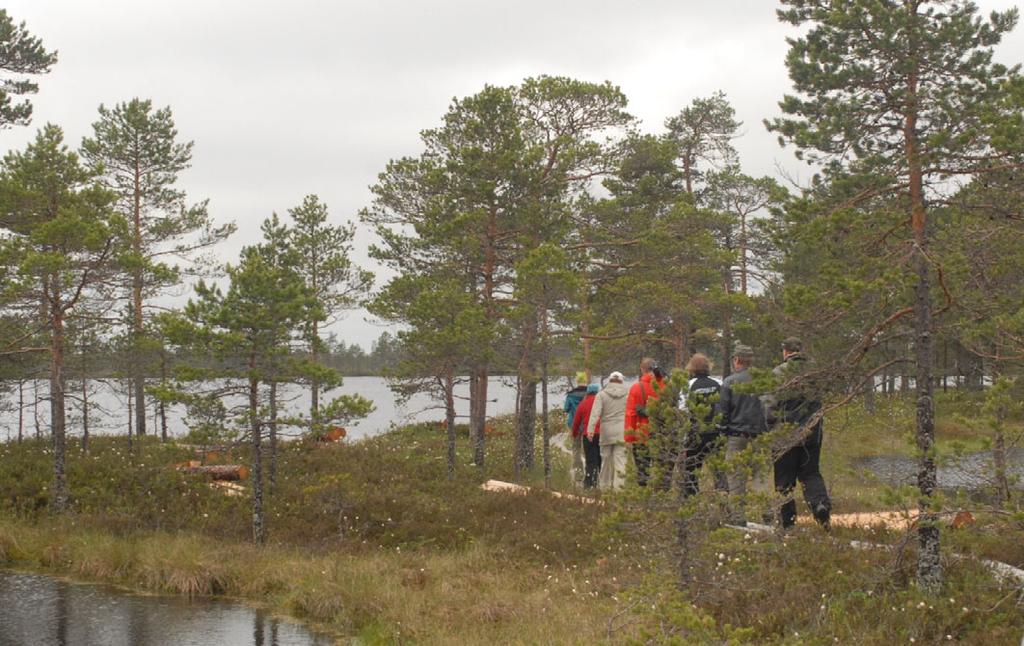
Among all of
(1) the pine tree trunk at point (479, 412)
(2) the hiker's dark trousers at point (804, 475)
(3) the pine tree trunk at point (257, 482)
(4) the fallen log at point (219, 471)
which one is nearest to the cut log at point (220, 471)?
(4) the fallen log at point (219, 471)

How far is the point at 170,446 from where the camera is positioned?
14.0m

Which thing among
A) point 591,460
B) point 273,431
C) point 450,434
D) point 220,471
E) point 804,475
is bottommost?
point 220,471

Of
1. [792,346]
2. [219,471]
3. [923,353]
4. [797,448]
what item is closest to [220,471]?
[219,471]

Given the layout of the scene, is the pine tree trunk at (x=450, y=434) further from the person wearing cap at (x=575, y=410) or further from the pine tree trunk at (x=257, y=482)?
the pine tree trunk at (x=257, y=482)

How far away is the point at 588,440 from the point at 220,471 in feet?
24.4

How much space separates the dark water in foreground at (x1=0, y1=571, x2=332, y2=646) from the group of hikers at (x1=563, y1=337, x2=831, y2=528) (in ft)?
15.0

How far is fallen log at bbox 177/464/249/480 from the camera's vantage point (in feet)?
55.9

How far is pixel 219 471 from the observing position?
682 inches

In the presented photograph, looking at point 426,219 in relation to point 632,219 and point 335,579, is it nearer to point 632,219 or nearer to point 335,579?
point 632,219

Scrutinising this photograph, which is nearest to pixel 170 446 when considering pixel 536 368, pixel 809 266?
pixel 536 368

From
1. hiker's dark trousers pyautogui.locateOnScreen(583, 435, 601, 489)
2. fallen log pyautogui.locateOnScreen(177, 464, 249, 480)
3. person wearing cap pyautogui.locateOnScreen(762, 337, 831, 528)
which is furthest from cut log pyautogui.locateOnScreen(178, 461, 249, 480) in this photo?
person wearing cap pyautogui.locateOnScreen(762, 337, 831, 528)

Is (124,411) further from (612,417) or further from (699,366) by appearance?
(699,366)

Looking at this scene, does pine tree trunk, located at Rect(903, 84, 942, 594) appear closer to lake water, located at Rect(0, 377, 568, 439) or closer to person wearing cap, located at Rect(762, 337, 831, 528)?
person wearing cap, located at Rect(762, 337, 831, 528)

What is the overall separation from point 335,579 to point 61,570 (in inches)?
191
